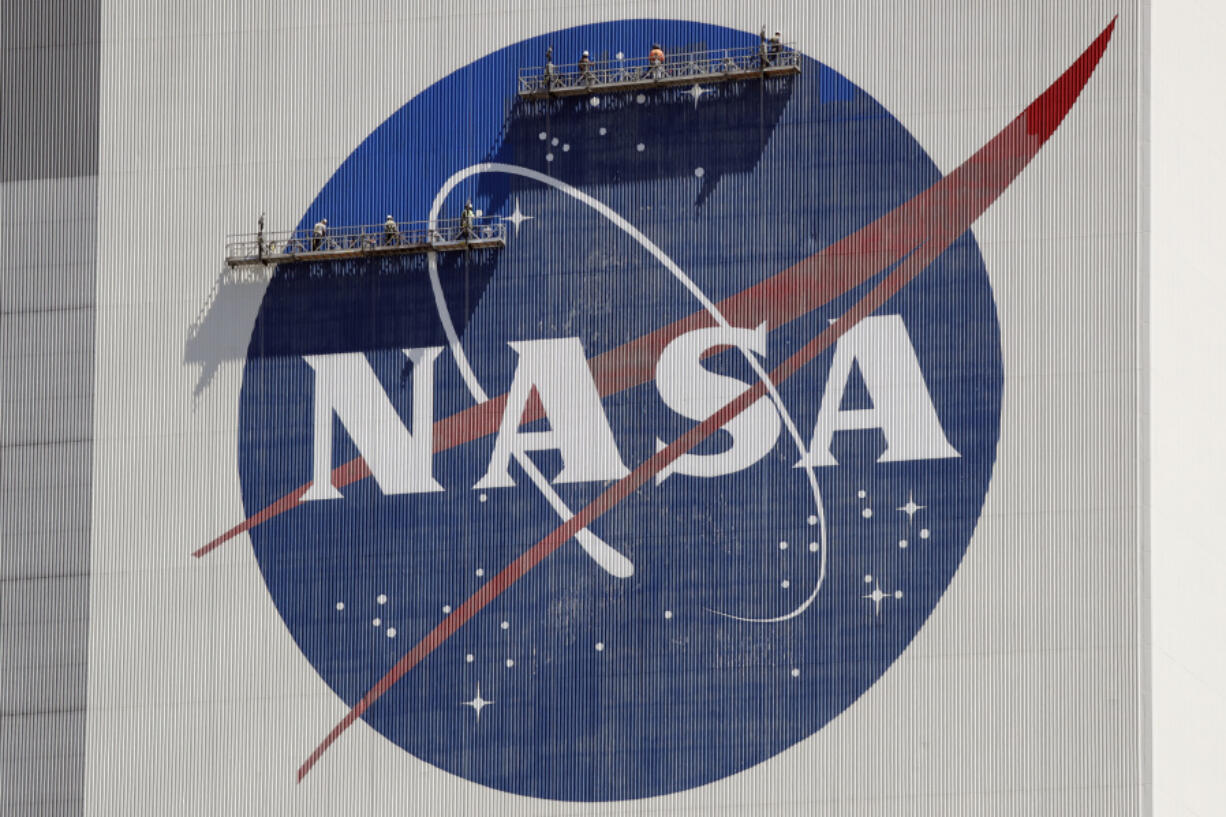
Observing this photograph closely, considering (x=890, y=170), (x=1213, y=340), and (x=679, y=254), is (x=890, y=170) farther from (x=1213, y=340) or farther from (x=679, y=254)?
(x=1213, y=340)

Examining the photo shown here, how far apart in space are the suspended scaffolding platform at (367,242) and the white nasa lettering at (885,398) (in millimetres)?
12237

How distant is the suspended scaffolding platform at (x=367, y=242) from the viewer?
284ft

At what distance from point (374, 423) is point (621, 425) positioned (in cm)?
842

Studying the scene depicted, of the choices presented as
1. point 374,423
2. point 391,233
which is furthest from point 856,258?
point 374,423

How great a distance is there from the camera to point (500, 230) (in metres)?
86.6

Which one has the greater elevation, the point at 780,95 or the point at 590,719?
the point at 780,95

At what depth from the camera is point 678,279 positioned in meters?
85.0

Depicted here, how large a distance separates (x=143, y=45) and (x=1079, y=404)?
115 ft

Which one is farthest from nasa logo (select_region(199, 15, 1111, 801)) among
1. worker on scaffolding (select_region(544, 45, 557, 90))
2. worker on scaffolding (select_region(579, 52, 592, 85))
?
worker on scaffolding (select_region(579, 52, 592, 85))

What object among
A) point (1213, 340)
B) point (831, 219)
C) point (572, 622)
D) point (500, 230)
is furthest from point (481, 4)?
point (1213, 340)

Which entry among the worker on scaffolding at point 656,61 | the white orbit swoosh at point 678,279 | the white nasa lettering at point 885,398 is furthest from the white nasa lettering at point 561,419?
the worker on scaffolding at point 656,61

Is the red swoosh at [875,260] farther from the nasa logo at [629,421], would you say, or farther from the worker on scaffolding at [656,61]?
the worker on scaffolding at [656,61]

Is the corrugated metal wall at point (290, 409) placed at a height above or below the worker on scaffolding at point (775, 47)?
below

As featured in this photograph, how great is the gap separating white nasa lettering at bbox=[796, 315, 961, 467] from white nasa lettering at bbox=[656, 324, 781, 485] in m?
1.71
